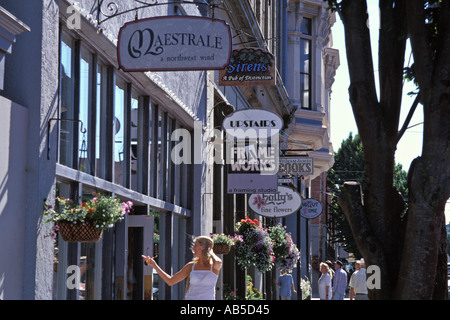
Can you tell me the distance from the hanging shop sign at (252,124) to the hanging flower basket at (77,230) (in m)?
8.05

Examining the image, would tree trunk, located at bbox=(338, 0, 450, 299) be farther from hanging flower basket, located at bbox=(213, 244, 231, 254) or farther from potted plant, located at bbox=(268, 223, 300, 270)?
potted plant, located at bbox=(268, 223, 300, 270)

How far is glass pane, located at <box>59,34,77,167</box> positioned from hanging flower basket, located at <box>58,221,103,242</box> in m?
1.24

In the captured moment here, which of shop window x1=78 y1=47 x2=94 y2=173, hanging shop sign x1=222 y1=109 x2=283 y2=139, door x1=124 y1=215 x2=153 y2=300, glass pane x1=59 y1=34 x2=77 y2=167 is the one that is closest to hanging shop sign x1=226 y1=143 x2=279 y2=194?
hanging shop sign x1=222 y1=109 x2=283 y2=139

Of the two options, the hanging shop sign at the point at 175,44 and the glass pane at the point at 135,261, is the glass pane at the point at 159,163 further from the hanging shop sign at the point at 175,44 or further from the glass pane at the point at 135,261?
the hanging shop sign at the point at 175,44

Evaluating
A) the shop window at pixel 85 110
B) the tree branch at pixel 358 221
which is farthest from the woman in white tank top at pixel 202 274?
the shop window at pixel 85 110

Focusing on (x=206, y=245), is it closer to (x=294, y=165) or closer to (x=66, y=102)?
(x=66, y=102)

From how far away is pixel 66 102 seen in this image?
938 centimetres

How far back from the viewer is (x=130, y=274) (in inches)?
481

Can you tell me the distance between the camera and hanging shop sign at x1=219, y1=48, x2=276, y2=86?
16.8 meters

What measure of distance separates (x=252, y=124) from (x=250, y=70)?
1306mm

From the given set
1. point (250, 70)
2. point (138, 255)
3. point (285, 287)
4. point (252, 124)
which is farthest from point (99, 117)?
point (285, 287)

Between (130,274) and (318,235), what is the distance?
4665 cm

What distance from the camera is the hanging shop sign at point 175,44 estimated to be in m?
9.55
